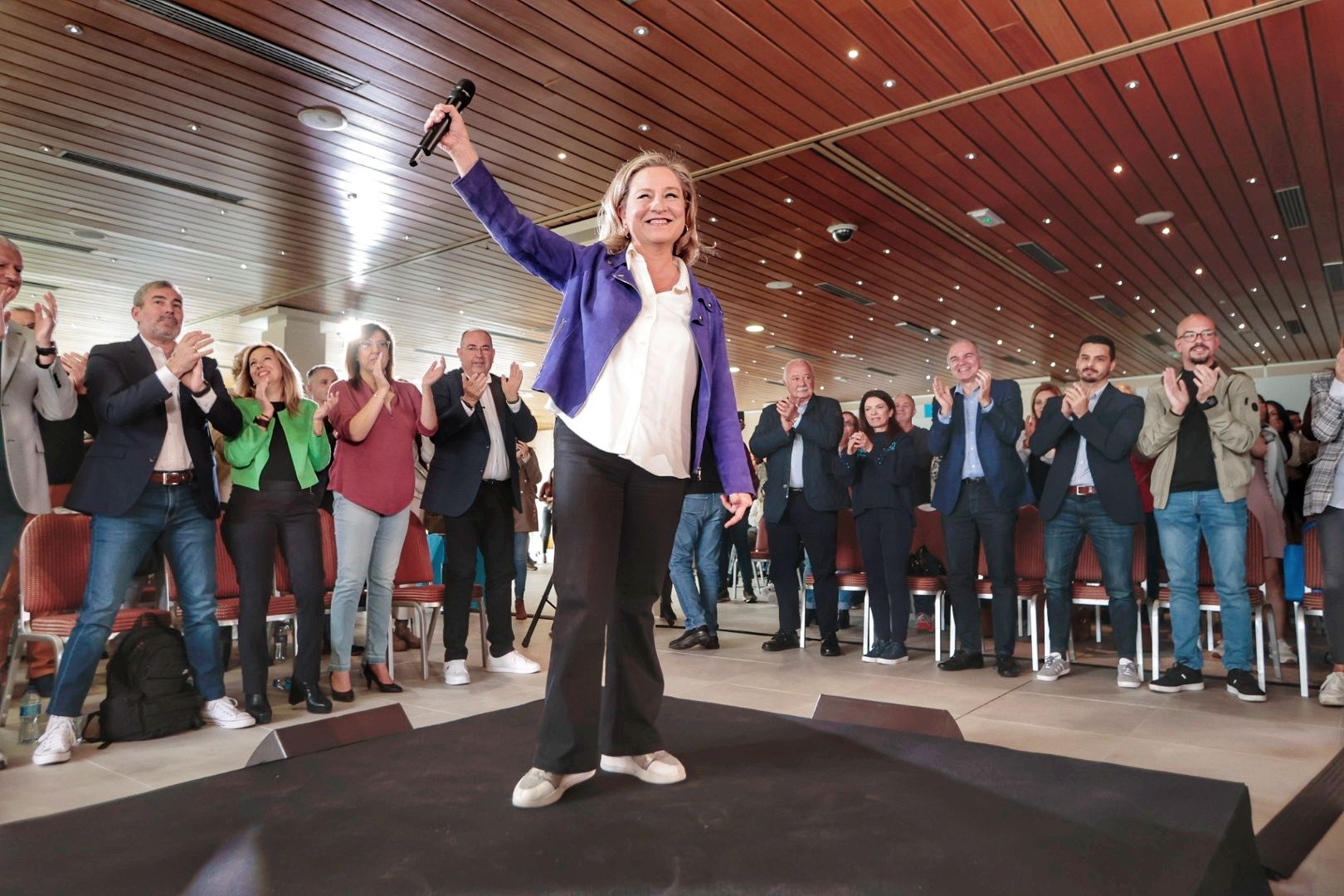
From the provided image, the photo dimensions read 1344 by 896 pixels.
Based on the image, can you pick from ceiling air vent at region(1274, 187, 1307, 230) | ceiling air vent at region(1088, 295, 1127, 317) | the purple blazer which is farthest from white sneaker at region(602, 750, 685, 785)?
ceiling air vent at region(1088, 295, 1127, 317)

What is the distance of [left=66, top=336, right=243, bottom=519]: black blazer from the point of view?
3076mm

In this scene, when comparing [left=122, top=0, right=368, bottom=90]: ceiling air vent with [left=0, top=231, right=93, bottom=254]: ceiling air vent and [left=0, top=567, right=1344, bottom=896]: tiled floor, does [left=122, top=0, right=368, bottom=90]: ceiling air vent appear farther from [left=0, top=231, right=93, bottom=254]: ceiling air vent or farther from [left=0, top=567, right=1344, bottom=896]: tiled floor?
[left=0, top=231, right=93, bottom=254]: ceiling air vent

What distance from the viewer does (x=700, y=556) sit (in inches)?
221

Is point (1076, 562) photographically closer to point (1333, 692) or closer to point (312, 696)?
point (1333, 692)

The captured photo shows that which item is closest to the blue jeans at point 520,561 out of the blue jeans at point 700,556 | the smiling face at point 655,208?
the blue jeans at point 700,556

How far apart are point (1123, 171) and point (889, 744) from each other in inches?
292

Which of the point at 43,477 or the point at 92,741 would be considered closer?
the point at 43,477

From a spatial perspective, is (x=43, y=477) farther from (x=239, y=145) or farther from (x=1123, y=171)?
(x=1123, y=171)

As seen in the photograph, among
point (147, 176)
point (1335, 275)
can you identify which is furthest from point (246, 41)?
point (1335, 275)

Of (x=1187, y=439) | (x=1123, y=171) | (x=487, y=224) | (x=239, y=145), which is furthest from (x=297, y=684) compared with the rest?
(x=1123, y=171)

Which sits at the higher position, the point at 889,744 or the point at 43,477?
the point at 43,477

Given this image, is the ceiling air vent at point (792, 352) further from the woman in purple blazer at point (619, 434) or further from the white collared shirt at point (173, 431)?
the woman in purple blazer at point (619, 434)

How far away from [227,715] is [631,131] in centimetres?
538

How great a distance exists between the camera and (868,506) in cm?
500
